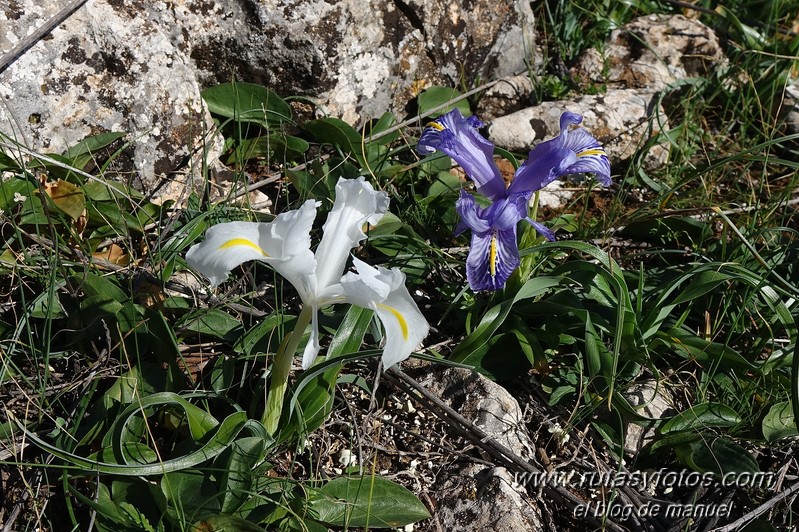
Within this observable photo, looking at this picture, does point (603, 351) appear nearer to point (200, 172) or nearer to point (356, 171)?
point (356, 171)

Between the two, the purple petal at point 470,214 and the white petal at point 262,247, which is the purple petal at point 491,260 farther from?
the white petal at point 262,247

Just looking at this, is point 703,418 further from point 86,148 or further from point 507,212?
point 86,148

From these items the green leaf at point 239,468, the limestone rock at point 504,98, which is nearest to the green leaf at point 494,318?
the green leaf at point 239,468

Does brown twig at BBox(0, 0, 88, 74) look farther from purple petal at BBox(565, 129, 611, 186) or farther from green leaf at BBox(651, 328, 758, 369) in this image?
green leaf at BBox(651, 328, 758, 369)

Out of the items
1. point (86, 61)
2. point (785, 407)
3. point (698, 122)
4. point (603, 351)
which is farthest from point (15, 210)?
point (698, 122)

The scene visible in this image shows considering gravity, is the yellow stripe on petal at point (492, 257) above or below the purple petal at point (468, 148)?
below

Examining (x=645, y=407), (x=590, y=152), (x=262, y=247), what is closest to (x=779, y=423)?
(x=645, y=407)
